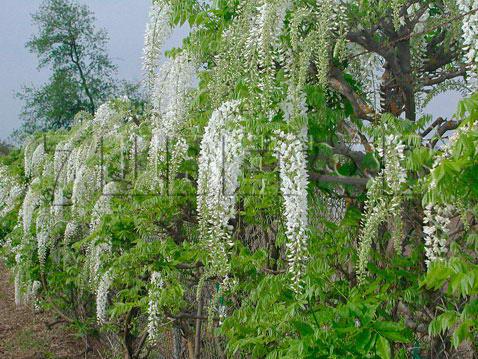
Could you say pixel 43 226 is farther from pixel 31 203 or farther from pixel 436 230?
pixel 436 230

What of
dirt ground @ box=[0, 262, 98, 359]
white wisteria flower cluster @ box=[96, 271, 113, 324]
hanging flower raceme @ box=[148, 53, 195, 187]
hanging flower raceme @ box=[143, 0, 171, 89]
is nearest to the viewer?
hanging flower raceme @ box=[148, 53, 195, 187]

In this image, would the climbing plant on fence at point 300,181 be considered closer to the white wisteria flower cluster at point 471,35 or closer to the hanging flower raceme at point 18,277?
the white wisteria flower cluster at point 471,35

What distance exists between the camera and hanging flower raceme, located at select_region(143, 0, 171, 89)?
14.9 ft

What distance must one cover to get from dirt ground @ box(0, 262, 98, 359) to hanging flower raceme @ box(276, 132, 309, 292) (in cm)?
471

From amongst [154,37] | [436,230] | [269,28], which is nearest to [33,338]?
[154,37]

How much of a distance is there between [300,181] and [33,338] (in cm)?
597

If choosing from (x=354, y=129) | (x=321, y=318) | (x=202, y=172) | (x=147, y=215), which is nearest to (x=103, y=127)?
(x=147, y=215)

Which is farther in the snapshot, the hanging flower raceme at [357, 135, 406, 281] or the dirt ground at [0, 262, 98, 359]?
the dirt ground at [0, 262, 98, 359]

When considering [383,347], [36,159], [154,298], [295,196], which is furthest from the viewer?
[36,159]

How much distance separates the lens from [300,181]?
318 centimetres

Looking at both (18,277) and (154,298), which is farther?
(18,277)

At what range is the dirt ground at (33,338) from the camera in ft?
24.4

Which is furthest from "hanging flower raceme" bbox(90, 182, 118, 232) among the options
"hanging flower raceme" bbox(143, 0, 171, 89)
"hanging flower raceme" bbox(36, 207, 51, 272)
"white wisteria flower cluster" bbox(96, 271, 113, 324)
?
"hanging flower raceme" bbox(36, 207, 51, 272)

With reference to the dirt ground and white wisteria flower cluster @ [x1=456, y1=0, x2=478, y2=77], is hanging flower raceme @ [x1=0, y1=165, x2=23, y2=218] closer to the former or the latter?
the dirt ground
